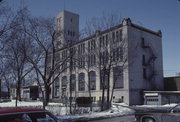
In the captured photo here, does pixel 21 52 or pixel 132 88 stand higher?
pixel 21 52

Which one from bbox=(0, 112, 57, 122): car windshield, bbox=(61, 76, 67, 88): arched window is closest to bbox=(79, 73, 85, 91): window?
bbox=(61, 76, 67, 88): arched window

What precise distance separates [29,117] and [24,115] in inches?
5.4

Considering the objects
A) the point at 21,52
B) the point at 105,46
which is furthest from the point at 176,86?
Answer: the point at 21,52

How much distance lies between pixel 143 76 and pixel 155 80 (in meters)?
5.14

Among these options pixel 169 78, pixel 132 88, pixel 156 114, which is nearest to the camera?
pixel 156 114

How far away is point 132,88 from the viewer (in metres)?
53.0

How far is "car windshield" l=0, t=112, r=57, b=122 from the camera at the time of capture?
517 cm

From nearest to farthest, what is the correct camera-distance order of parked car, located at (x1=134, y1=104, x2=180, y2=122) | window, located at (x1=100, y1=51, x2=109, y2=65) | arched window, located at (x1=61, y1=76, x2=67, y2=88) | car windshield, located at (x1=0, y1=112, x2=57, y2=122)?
car windshield, located at (x1=0, y1=112, x2=57, y2=122), parked car, located at (x1=134, y1=104, x2=180, y2=122), window, located at (x1=100, y1=51, x2=109, y2=65), arched window, located at (x1=61, y1=76, x2=67, y2=88)

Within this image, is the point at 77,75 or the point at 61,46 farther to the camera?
the point at 77,75

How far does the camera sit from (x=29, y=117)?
5.49m

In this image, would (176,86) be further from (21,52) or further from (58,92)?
Answer: (21,52)

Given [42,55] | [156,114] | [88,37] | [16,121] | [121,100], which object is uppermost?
[88,37]

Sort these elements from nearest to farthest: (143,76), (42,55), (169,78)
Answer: (42,55), (143,76), (169,78)

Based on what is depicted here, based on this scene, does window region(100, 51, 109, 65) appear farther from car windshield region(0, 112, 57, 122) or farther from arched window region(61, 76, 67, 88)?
arched window region(61, 76, 67, 88)
